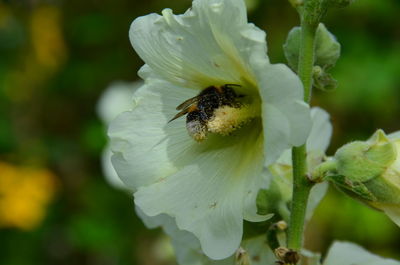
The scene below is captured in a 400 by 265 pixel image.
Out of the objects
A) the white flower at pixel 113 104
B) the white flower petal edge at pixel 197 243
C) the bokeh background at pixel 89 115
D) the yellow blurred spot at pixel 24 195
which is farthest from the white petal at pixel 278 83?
the yellow blurred spot at pixel 24 195

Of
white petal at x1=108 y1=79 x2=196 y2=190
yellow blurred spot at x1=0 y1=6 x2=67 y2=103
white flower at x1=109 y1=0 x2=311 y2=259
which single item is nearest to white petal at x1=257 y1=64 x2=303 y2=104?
white flower at x1=109 y1=0 x2=311 y2=259

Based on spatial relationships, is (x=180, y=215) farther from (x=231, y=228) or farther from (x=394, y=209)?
(x=394, y=209)

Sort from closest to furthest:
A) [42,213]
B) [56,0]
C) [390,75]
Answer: [390,75], [42,213], [56,0]

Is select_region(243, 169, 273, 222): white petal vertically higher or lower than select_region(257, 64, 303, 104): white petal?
lower

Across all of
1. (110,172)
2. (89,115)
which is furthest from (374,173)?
(89,115)

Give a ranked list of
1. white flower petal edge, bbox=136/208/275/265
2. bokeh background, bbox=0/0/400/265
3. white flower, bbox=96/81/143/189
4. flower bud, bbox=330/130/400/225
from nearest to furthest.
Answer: flower bud, bbox=330/130/400/225, white flower petal edge, bbox=136/208/275/265, bokeh background, bbox=0/0/400/265, white flower, bbox=96/81/143/189

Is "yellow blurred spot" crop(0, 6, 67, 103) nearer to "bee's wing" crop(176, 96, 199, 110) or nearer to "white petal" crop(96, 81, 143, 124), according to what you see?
"white petal" crop(96, 81, 143, 124)

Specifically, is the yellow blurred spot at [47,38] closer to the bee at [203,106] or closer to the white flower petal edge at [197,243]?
the white flower petal edge at [197,243]

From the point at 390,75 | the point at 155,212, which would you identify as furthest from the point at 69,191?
the point at 155,212
